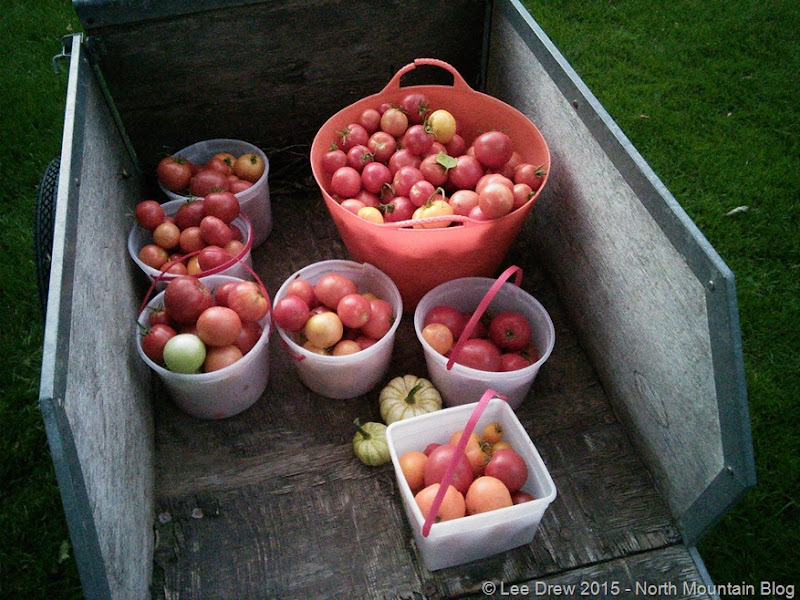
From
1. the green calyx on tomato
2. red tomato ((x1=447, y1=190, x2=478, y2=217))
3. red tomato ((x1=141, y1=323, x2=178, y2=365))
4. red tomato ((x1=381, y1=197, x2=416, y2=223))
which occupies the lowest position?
the green calyx on tomato

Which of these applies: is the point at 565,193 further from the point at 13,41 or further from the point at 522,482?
the point at 13,41

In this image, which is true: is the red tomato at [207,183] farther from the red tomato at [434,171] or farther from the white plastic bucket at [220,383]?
the red tomato at [434,171]

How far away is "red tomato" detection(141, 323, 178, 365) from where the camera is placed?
158cm

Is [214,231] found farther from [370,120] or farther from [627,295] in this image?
[627,295]

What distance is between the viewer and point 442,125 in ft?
6.35

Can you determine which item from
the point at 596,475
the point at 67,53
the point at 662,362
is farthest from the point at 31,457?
the point at 662,362

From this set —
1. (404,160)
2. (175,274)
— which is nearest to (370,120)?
(404,160)

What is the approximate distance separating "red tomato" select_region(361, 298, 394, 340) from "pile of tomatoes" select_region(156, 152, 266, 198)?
658 mm

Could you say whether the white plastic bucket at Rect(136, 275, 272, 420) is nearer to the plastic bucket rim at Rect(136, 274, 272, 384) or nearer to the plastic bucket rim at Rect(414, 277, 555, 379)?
the plastic bucket rim at Rect(136, 274, 272, 384)

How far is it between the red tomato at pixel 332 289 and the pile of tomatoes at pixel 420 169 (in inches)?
7.9

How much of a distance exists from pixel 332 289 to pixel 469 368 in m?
0.42

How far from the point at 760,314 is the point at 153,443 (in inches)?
90.6

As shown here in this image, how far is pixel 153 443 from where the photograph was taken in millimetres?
1610

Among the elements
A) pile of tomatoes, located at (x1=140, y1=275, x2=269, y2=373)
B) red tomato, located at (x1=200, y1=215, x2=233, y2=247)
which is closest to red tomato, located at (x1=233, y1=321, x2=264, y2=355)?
pile of tomatoes, located at (x1=140, y1=275, x2=269, y2=373)
